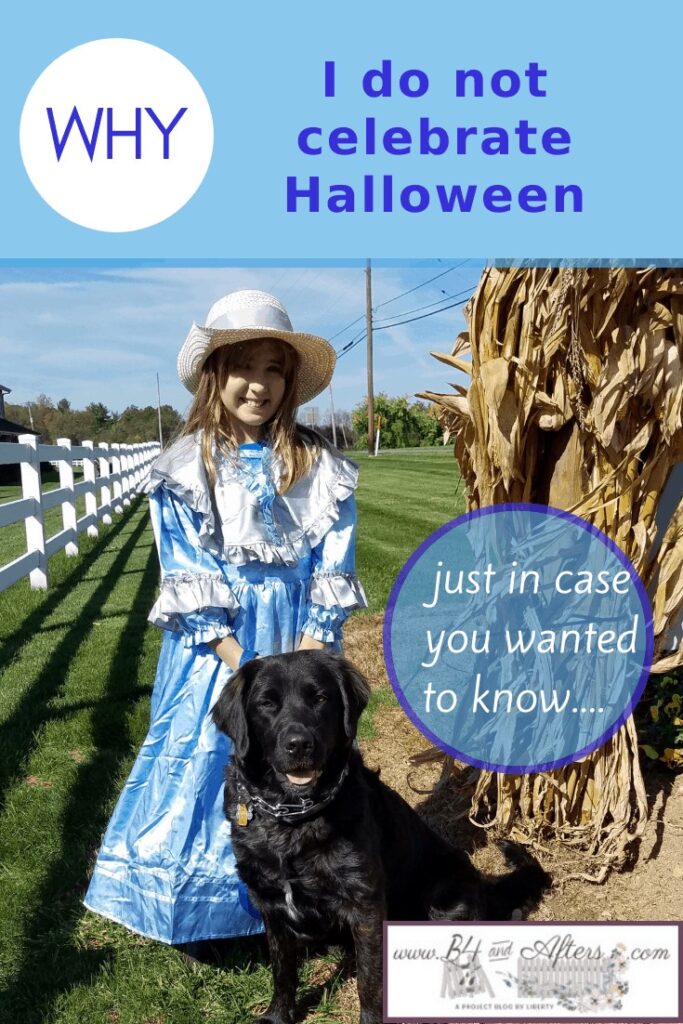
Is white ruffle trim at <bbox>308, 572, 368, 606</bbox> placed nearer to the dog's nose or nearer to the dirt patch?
the dog's nose

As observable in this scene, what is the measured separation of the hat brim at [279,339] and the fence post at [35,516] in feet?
20.0

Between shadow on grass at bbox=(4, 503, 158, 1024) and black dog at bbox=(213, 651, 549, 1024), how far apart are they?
2.35 feet

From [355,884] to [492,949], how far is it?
1.41 ft

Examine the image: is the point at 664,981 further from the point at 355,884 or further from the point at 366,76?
the point at 366,76

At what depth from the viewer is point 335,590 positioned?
8.73 ft

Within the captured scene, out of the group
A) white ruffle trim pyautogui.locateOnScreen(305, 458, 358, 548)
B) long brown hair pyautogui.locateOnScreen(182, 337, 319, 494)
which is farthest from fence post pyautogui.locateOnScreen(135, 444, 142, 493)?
Result: white ruffle trim pyautogui.locateOnScreen(305, 458, 358, 548)

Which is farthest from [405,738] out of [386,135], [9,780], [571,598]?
[386,135]

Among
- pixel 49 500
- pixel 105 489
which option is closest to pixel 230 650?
pixel 49 500

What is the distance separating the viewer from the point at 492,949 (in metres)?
2.26

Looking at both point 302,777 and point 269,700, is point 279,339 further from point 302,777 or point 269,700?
point 302,777

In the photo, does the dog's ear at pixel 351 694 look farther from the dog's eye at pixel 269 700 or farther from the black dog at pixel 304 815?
the dog's eye at pixel 269 700

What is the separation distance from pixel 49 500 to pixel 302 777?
7.68m

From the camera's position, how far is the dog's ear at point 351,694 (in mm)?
2295

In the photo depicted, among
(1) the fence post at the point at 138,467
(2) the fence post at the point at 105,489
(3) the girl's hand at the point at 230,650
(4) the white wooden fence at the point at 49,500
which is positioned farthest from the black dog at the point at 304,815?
(1) the fence post at the point at 138,467
